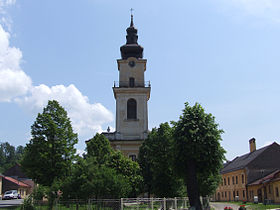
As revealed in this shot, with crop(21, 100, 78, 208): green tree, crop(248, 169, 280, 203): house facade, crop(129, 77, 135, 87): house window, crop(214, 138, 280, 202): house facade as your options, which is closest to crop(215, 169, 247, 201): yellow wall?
crop(214, 138, 280, 202): house facade

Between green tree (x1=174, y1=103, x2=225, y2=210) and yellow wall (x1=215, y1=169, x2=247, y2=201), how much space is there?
3418 centimetres

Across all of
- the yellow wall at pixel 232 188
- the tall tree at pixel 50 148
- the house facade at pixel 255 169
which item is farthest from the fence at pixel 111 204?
the yellow wall at pixel 232 188

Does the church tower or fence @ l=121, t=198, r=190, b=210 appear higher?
the church tower

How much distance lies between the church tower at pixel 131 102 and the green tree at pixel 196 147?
77.3 ft

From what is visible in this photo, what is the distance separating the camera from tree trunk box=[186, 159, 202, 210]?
2175 cm

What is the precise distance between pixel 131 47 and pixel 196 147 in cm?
3135

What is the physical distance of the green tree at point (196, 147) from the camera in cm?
2230

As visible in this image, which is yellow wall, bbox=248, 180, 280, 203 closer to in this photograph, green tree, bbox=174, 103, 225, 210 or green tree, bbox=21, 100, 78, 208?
green tree, bbox=174, 103, 225, 210

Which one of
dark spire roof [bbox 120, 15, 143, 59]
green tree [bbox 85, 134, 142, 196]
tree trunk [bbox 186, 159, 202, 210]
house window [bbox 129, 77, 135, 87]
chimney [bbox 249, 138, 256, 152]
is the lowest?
tree trunk [bbox 186, 159, 202, 210]

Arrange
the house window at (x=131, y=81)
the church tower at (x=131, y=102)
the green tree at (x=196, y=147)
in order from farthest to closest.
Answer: the house window at (x=131, y=81) < the church tower at (x=131, y=102) < the green tree at (x=196, y=147)

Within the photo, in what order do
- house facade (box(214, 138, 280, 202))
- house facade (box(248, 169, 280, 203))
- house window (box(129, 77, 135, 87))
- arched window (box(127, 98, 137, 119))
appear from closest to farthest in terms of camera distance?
house facade (box(248, 169, 280, 203)), arched window (box(127, 98, 137, 119)), house window (box(129, 77, 135, 87)), house facade (box(214, 138, 280, 202))

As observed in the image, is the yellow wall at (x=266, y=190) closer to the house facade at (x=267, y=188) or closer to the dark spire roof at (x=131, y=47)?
the house facade at (x=267, y=188)

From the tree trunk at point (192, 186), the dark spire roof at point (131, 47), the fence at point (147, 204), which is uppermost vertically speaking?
the dark spire roof at point (131, 47)

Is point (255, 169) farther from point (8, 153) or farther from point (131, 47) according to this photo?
point (8, 153)
